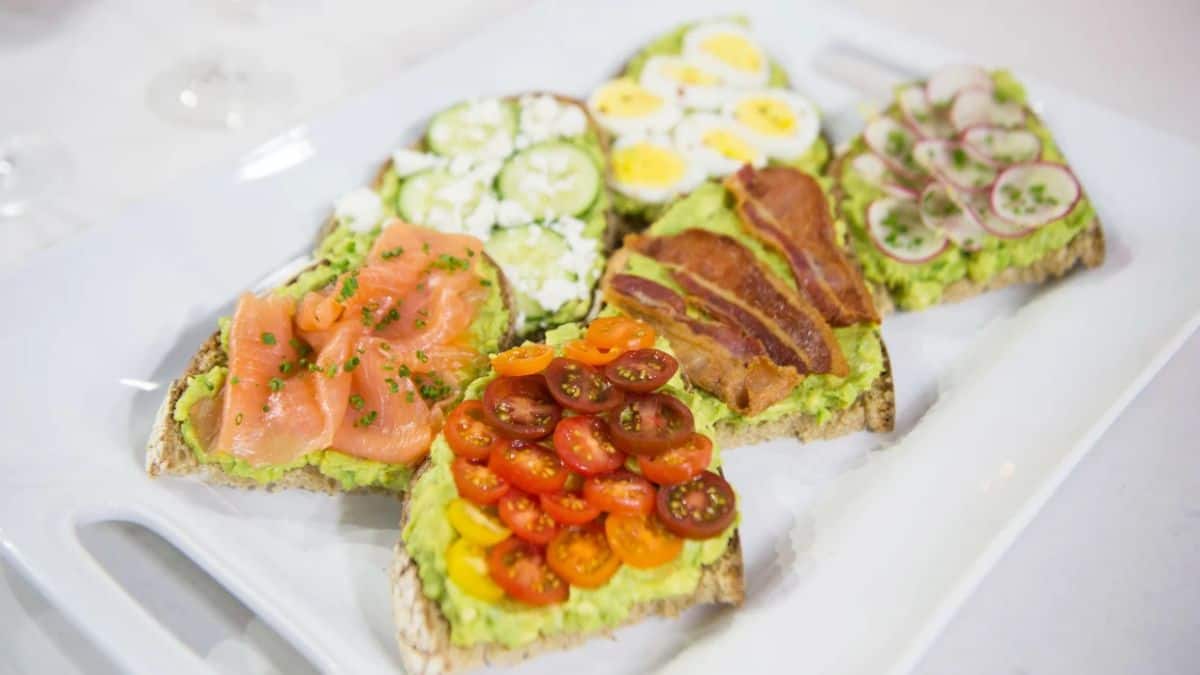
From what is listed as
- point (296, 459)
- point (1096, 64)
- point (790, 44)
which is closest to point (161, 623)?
point (296, 459)

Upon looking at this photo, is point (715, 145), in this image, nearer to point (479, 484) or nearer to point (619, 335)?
point (619, 335)

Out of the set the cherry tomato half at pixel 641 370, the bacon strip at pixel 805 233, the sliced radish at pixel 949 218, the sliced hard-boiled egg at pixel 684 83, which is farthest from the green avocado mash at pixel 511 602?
the sliced hard-boiled egg at pixel 684 83

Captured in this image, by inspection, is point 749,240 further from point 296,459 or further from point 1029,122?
point 296,459

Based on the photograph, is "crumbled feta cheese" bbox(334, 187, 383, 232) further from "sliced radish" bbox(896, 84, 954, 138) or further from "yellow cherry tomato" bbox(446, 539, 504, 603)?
"sliced radish" bbox(896, 84, 954, 138)

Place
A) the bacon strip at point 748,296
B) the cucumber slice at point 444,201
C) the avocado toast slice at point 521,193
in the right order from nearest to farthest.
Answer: the bacon strip at point 748,296
the avocado toast slice at point 521,193
the cucumber slice at point 444,201

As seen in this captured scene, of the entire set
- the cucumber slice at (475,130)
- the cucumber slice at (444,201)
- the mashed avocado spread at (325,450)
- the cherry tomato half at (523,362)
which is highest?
the cucumber slice at (475,130)

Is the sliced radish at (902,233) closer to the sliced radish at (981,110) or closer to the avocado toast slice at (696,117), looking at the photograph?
the avocado toast slice at (696,117)
